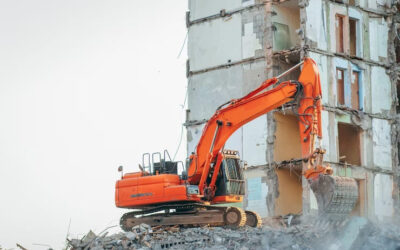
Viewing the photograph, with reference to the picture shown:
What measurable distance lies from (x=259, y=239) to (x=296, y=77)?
65.6 feet

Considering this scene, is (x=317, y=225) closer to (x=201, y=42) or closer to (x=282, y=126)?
(x=282, y=126)

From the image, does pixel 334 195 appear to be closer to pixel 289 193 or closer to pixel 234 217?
pixel 234 217

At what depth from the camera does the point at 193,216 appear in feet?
91.5

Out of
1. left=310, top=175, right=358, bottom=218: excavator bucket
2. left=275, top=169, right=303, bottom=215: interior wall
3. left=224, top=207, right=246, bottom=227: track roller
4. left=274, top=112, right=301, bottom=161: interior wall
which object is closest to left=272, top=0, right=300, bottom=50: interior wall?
left=274, top=112, right=301, bottom=161: interior wall

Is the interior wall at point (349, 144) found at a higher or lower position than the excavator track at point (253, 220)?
higher

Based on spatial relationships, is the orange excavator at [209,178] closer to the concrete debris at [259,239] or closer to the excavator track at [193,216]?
the excavator track at [193,216]

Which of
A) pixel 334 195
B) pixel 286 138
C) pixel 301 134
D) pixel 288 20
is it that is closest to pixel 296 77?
pixel 288 20

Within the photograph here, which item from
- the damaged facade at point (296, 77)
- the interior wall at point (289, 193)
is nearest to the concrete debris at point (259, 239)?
the damaged facade at point (296, 77)

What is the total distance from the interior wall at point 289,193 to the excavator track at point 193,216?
13.0m

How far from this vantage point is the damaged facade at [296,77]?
1631 inches

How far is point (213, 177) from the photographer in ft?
90.8

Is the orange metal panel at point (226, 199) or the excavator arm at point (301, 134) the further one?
the orange metal panel at point (226, 199)

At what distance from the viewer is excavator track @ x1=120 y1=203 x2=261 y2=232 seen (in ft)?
89.7

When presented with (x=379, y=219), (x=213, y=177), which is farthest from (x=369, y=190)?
(x=213, y=177)
